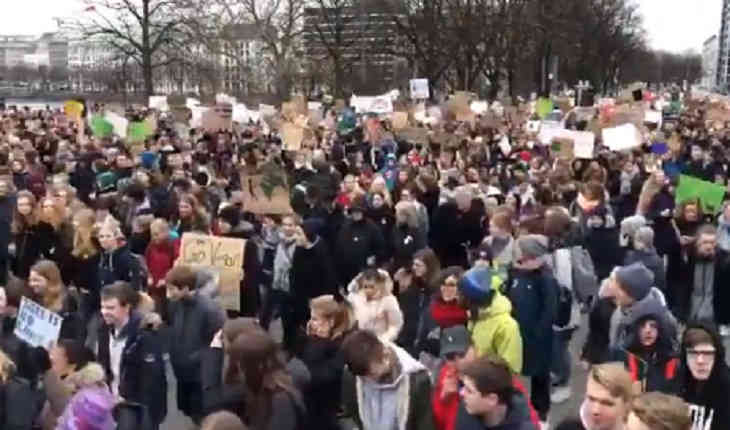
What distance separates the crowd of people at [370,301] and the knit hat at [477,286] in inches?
0.5

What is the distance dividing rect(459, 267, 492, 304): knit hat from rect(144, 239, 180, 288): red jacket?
305 cm

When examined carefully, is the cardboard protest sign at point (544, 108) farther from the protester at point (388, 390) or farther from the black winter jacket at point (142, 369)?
the protester at point (388, 390)

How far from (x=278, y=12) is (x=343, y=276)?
3331 cm

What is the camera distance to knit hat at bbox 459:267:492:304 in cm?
568

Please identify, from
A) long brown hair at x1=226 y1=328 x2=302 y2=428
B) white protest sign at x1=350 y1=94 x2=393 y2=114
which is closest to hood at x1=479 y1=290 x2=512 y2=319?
long brown hair at x1=226 y1=328 x2=302 y2=428

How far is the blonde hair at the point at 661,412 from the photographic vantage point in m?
3.36

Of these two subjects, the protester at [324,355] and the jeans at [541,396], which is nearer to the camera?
the protester at [324,355]

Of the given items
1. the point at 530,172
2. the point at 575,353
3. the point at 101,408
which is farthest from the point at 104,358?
the point at 530,172

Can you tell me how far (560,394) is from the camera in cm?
776

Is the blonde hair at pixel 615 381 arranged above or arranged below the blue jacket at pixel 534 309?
above

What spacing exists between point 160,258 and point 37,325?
8.06ft

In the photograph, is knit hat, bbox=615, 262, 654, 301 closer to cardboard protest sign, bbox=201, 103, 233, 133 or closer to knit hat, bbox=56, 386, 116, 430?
knit hat, bbox=56, 386, 116, 430

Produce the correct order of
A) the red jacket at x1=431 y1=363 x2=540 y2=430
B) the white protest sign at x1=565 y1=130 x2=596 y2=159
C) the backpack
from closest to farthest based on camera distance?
1. the red jacket at x1=431 y1=363 x2=540 y2=430
2. the backpack
3. the white protest sign at x1=565 y1=130 x2=596 y2=159

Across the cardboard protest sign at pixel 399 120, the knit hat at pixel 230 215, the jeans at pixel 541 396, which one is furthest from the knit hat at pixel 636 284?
the cardboard protest sign at pixel 399 120
